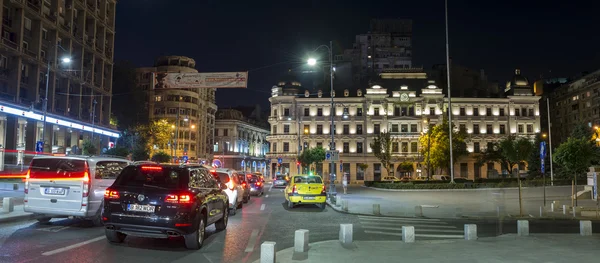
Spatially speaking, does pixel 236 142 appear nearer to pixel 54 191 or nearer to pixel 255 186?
pixel 255 186

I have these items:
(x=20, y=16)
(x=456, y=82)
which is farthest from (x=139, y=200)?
(x=456, y=82)

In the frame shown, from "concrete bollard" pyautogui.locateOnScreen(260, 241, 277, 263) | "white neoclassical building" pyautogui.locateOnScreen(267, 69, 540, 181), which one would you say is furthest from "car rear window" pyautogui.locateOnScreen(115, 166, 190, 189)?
"white neoclassical building" pyautogui.locateOnScreen(267, 69, 540, 181)

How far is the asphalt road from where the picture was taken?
8836 mm

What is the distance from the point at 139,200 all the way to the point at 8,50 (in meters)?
37.5

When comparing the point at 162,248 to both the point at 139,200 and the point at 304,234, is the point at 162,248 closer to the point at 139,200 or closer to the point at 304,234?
the point at 139,200

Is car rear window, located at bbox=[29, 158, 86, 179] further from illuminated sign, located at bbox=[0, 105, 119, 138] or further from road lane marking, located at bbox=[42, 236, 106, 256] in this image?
illuminated sign, located at bbox=[0, 105, 119, 138]

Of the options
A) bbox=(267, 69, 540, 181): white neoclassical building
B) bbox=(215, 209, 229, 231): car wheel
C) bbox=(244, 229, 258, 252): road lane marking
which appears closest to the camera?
bbox=(244, 229, 258, 252): road lane marking

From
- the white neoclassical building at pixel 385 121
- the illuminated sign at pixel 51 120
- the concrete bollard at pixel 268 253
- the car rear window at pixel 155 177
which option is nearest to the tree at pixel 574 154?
the concrete bollard at pixel 268 253

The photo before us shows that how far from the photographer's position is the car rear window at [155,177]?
977 centimetres

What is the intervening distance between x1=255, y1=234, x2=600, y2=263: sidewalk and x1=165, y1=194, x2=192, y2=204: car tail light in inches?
85.3

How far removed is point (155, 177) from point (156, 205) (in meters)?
0.86

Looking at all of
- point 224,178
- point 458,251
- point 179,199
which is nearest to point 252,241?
point 179,199

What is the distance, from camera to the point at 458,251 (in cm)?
968

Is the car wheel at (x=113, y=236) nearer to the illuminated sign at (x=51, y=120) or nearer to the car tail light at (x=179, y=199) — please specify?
the car tail light at (x=179, y=199)
